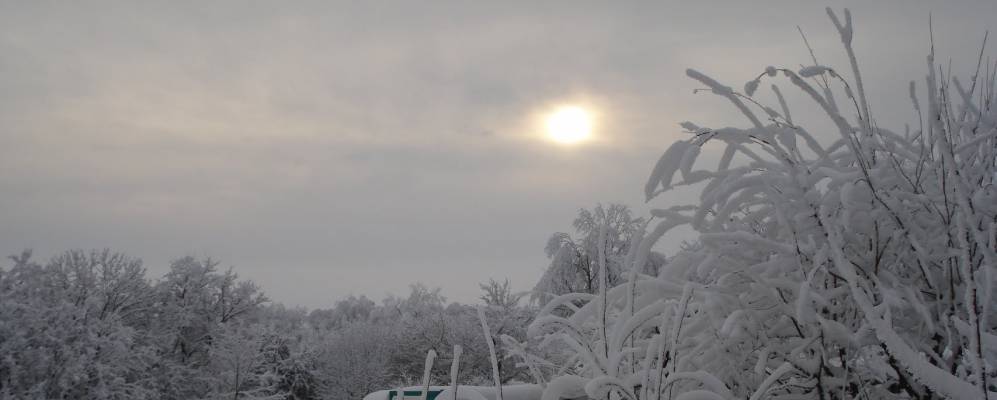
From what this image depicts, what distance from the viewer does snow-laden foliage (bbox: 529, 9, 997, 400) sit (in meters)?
1.69

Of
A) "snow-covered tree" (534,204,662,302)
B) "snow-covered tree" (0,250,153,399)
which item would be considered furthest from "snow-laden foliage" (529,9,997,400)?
"snow-covered tree" (0,250,153,399)

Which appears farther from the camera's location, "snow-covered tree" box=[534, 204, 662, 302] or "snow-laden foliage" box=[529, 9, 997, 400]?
"snow-covered tree" box=[534, 204, 662, 302]

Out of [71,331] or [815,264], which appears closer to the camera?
[815,264]

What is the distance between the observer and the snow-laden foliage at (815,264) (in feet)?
5.56

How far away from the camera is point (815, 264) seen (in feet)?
5.36

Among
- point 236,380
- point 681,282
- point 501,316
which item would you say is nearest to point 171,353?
point 236,380

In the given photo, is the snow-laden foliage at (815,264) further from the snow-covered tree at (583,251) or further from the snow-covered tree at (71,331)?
the snow-covered tree at (71,331)

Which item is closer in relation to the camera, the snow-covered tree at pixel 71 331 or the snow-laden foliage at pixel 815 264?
the snow-laden foliage at pixel 815 264

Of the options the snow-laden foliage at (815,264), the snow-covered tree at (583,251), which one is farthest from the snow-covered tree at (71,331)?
the snow-laden foliage at (815,264)

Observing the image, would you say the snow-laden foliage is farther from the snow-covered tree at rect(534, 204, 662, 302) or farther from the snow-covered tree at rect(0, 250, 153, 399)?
the snow-covered tree at rect(0, 250, 153, 399)

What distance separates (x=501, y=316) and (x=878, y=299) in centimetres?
2981

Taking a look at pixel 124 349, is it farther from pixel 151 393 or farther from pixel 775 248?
pixel 775 248

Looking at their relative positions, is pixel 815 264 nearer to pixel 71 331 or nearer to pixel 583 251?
pixel 583 251

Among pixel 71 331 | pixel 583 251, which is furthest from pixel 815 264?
pixel 71 331
